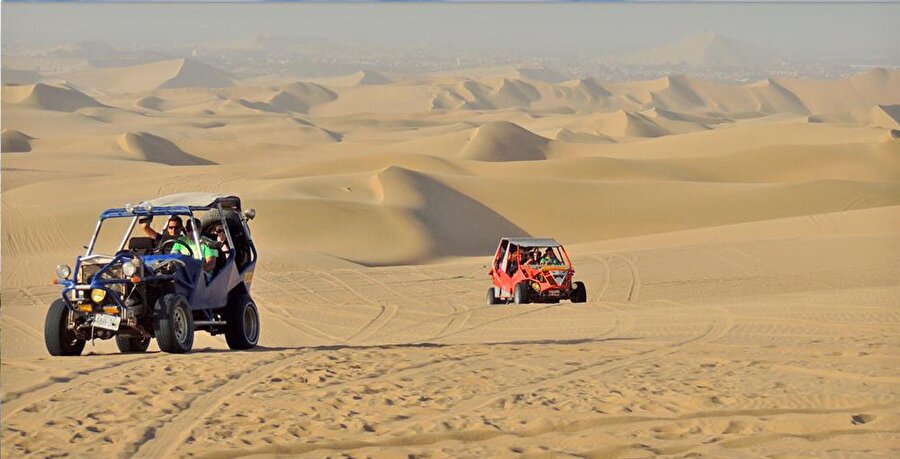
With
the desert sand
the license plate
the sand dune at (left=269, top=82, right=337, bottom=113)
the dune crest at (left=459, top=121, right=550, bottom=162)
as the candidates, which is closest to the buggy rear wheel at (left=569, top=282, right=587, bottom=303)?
the desert sand

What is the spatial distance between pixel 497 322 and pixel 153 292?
25.8 feet

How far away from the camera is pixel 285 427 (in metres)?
8.20

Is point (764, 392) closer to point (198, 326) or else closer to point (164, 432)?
point (164, 432)

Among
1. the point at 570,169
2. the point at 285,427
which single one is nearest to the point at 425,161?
the point at 570,169

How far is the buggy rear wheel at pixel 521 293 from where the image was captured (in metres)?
21.2

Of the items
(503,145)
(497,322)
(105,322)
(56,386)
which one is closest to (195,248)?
(105,322)

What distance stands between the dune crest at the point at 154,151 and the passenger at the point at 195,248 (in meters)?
68.8

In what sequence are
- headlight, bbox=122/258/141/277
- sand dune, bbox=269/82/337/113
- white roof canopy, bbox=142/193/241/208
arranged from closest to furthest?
headlight, bbox=122/258/141/277 < white roof canopy, bbox=142/193/241/208 < sand dune, bbox=269/82/337/113

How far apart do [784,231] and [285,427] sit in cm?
2848

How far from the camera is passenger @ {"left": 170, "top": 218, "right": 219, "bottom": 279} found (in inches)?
477

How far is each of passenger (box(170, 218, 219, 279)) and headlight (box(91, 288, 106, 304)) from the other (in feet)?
3.35

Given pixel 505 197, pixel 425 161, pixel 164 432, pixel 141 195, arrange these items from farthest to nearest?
1. pixel 425 161
2. pixel 505 197
3. pixel 141 195
4. pixel 164 432

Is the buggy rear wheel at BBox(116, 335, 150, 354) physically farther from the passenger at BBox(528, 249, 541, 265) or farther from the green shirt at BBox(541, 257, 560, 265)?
the green shirt at BBox(541, 257, 560, 265)

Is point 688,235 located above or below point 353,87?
below
